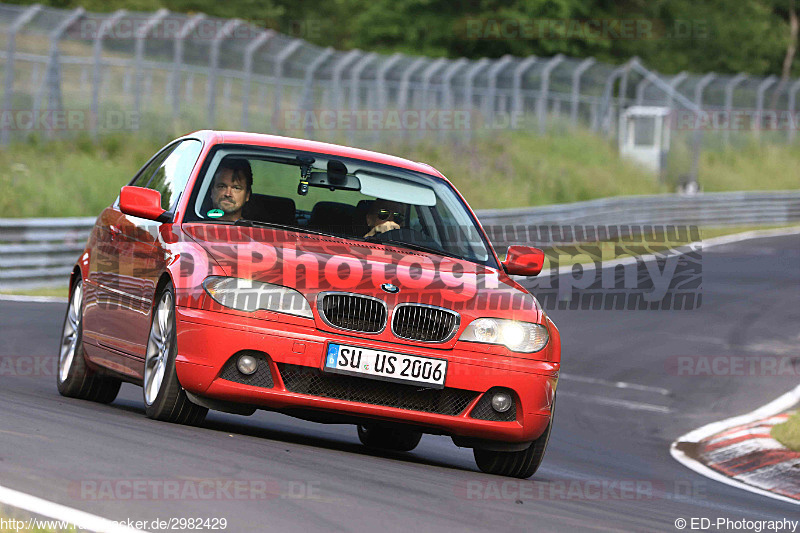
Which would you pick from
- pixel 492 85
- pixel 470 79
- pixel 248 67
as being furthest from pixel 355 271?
pixel 492 85

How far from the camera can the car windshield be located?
7.75 metres

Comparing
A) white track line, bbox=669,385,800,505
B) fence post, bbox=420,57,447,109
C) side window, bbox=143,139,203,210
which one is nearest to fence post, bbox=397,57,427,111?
fence post, bbox=420,57,447,109

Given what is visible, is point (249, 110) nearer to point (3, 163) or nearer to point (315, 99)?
point (315, 99)

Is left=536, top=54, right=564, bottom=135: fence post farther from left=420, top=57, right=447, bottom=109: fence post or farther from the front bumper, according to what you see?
the front bumper

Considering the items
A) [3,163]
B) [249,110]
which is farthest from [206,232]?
[249,110]

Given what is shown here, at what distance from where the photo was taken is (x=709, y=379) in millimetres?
15852

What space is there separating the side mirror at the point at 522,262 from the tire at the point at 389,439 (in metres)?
1.33

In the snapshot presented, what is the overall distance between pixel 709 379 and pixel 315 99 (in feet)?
58.3

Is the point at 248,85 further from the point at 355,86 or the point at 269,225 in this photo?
the point at 269,225

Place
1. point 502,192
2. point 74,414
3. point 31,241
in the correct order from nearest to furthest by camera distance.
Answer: point 74,414 → point 31,241 → point 502,192

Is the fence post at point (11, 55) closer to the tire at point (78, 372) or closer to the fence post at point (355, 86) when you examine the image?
the fence post at point (355, 86)

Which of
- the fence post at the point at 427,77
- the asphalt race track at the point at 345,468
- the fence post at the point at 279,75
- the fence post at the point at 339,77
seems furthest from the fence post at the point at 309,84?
the asphalt race track at the point at 345,468

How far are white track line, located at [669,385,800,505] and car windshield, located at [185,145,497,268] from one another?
278 centimetres

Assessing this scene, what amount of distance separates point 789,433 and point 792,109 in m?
42.1
